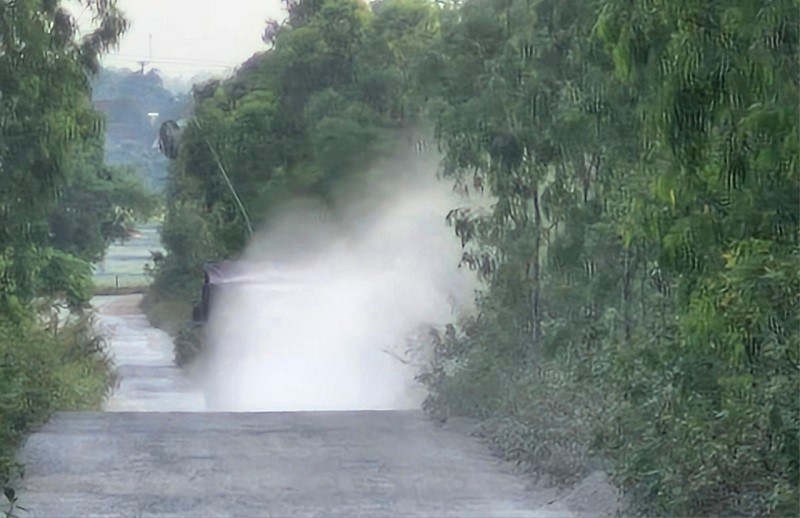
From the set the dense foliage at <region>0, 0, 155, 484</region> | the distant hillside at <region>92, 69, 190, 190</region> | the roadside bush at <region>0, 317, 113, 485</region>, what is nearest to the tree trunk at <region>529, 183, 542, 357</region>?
the dense foliage at <region>0, 0, 155, 484</region>

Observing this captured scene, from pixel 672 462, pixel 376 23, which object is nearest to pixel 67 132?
pixel 672 462

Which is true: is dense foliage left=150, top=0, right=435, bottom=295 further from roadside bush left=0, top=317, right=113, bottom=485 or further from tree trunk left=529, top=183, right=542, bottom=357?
roadside bush left=0, top=317, right=113, bottom=485

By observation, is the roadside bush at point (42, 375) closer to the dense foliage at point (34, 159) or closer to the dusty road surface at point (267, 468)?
the dense foliage at point (34, 159)

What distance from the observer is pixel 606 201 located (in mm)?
12953

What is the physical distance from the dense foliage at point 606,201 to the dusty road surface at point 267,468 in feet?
2.17

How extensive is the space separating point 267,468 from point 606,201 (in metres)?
3.33

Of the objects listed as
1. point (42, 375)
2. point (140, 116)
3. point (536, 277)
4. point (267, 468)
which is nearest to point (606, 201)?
point (536, 277)

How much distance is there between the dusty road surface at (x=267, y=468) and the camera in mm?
10375

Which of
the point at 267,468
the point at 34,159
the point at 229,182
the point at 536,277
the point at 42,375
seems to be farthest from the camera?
the point at 229,182

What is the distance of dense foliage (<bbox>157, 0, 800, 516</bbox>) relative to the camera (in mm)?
8070

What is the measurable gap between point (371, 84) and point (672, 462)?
13.2m

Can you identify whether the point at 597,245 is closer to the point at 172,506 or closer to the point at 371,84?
the point at 172,506

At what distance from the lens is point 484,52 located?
15.7 metres

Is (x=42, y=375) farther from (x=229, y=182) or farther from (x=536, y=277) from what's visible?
(x=229, y=182)
